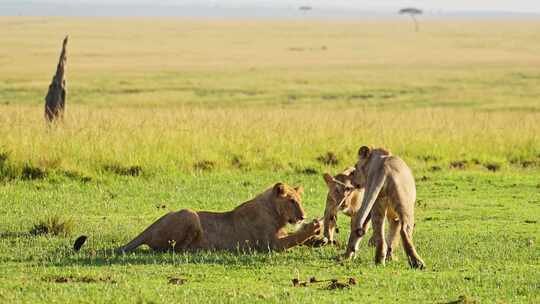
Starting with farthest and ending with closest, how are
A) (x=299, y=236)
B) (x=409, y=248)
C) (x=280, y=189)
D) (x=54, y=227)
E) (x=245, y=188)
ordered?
(x=245, y=188)
(x=54, y=227)
(x=280, y=189)
(x=299, y=236)
(x=409, y=248)

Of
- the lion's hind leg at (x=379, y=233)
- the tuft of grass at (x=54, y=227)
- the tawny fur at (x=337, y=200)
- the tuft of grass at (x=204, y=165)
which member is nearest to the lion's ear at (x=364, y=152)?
the lion's hind leg at (x=379, y=233)

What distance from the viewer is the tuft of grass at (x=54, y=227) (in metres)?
11.6

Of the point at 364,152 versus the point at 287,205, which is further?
the point at 287,205

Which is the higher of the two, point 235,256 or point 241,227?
point 241,227

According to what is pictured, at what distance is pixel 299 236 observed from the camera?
10.5m

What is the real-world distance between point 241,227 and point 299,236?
587mm

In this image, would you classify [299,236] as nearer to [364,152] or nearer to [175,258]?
[364,152]

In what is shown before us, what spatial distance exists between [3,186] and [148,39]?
285ft

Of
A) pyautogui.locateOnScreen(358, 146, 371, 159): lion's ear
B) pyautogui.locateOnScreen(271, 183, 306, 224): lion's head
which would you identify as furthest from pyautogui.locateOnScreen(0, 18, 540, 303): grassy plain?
pyautogui.locateOnScreen(358, 146, 371, 159): lion's ear

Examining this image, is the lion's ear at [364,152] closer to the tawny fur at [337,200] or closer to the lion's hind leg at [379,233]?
the lion's hind leg at [379,233]

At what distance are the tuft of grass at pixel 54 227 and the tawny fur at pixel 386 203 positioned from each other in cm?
327

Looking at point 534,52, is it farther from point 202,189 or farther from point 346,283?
point 346,283

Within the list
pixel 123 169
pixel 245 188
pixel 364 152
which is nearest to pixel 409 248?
pixel 364 152

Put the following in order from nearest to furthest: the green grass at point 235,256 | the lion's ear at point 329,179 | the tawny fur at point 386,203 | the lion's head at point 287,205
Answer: the green grass at point 235,256, the tawny fur at point 386,203, the lion's head at point 287,205, the lion's ear at point 329,179
